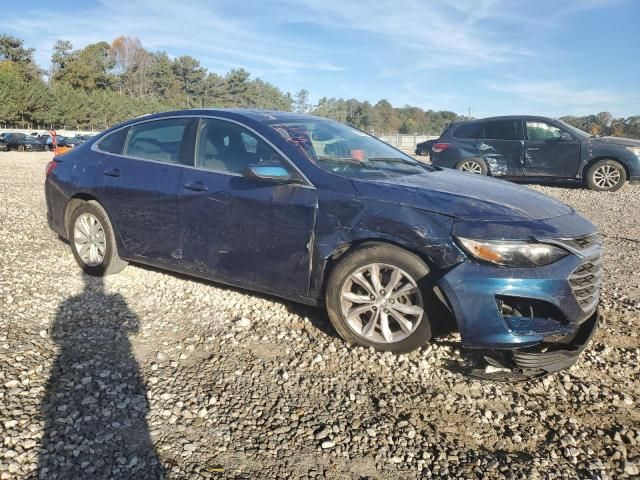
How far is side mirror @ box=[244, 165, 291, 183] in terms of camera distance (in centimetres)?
346

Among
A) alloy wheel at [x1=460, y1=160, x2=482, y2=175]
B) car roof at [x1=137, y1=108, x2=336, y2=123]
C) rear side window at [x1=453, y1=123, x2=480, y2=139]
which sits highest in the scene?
rear side window at [x1=453, y1=123, x2=480, y2=139]

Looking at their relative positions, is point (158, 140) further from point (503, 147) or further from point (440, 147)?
point (503, 147)

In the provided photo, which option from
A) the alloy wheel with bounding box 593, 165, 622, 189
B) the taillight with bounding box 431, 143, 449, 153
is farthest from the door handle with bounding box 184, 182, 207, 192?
the alloy wheel with bounding box 593, 165, 622, 189

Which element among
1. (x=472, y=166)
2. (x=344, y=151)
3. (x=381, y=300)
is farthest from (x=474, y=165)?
(x=381, y=300)

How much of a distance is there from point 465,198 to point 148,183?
2.58 metres

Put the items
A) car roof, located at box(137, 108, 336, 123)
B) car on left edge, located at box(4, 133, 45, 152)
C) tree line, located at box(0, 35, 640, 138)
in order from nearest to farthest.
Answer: car roof, located at box(137, 108, 336, 123), car on left edge, located at box(4, 133, 45, 152), tree line, located at box(0, 35, 640, 138)

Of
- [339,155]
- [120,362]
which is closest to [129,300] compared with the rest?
[120,362]

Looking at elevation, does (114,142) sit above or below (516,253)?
above

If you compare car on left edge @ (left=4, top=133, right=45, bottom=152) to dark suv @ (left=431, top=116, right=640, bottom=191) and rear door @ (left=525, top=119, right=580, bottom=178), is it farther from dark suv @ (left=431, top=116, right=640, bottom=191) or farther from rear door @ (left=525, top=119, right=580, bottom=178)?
rear door @ (left=525, top=119, right=580, bottom=178)

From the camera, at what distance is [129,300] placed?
416cm

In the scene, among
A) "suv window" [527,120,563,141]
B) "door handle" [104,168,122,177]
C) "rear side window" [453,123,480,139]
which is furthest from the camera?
"rear side window" [453,123,480,139]

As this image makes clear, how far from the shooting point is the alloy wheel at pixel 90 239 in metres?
4.65

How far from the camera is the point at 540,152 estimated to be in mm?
11141

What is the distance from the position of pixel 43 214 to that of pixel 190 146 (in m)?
4.73
